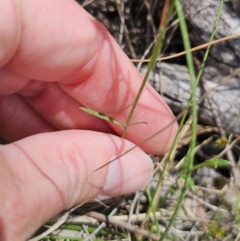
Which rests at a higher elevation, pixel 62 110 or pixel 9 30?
pixel 9 30

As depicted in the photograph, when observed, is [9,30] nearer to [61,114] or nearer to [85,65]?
[85,65]

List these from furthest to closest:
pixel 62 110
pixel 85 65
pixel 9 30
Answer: pixel 62 110
pixel 85 65
pixel 9 30

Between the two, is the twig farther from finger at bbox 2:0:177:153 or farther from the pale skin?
finger at bbox 2:0:177:153

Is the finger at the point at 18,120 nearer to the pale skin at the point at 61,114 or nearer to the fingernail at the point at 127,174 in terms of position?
the pale skin at the point at 61,114

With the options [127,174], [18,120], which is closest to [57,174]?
[127,174]

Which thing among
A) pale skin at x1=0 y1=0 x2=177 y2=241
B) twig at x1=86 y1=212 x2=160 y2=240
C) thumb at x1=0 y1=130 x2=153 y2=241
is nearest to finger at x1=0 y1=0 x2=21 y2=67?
pale skin at x1=0 y1=0 x2=177 y2=241

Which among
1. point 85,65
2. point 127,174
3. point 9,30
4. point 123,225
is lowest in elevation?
point 123,225

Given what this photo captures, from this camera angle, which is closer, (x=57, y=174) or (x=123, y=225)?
(x=57, y=174)
